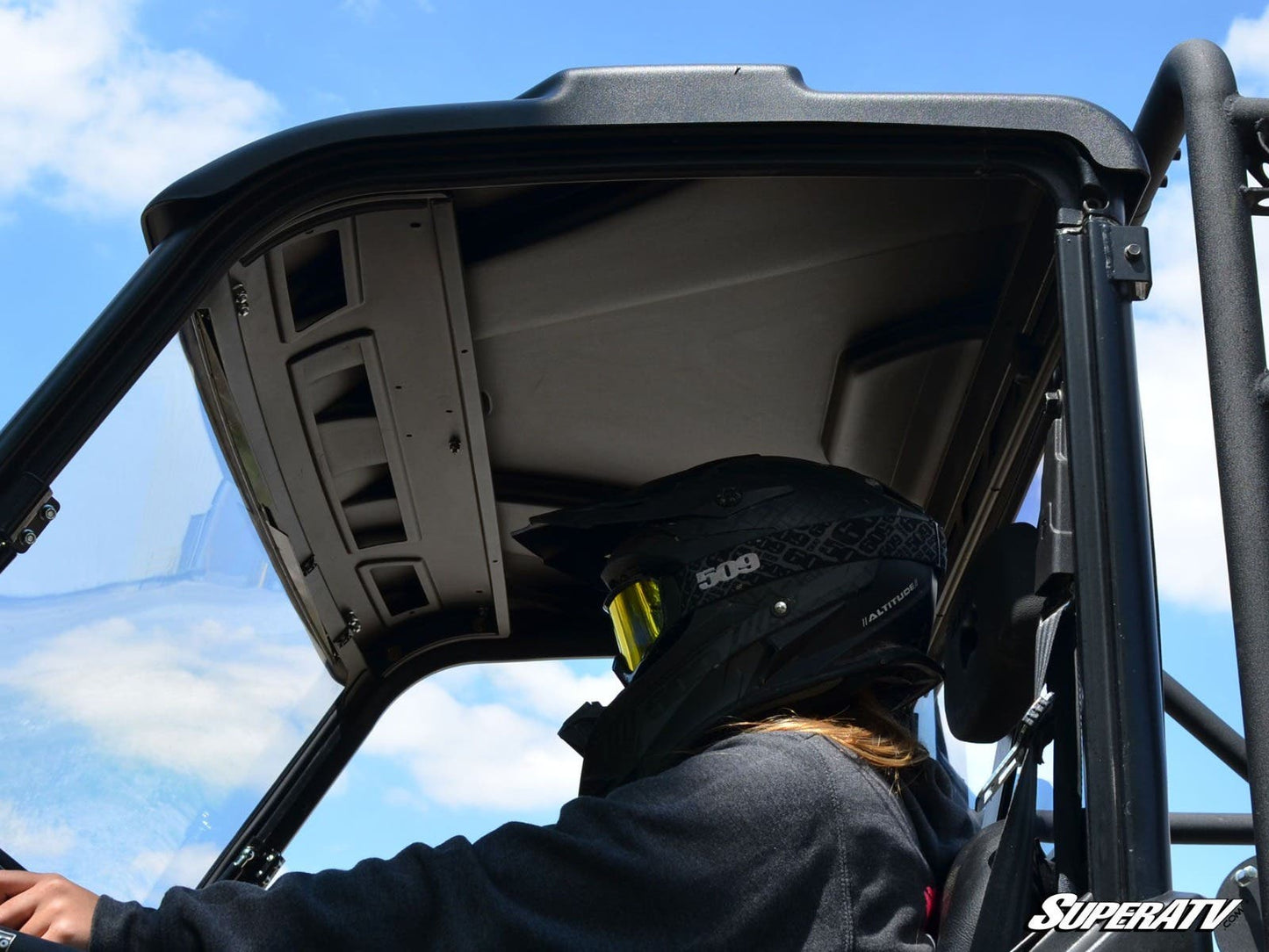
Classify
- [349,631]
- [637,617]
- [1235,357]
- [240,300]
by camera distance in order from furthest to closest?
[349,631], [637,617], [240,300], [1235,357]

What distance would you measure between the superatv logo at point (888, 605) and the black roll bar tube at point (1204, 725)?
1.72 feet

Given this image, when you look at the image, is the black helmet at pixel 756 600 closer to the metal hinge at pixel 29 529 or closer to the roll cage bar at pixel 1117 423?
the roll cage bar at pixel 1117 423

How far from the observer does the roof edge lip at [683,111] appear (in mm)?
1861

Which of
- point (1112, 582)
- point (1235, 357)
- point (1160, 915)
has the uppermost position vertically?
point (1235, 357)

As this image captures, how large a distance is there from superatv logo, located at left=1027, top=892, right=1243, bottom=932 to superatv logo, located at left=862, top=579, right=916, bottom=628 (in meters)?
0.72

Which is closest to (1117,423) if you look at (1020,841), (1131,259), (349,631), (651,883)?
(1131,259)

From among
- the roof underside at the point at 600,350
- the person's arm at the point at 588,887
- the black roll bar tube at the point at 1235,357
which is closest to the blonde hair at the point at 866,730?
the person's arm at the point at 588,887

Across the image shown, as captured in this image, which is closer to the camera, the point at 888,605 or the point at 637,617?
the point at 888,605

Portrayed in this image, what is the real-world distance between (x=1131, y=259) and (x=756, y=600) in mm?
739

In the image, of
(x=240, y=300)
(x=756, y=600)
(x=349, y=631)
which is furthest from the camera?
(x=349, y=631)

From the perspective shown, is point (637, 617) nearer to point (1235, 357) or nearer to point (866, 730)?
point (866, 730)

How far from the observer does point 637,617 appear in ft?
7.86

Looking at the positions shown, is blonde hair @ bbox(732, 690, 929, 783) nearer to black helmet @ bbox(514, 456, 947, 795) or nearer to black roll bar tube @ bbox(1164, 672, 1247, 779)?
black helmet @ bbox(514, 456, 947, 795)

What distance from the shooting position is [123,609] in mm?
2227
